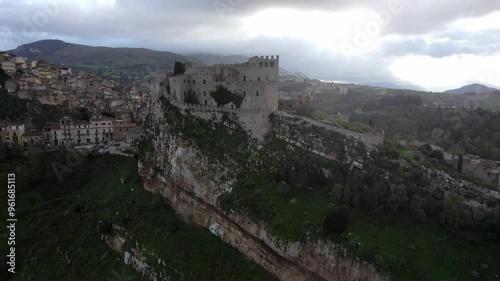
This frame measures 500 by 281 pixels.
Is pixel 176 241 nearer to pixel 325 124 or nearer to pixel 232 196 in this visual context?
pixel 232 196

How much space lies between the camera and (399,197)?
23531 millimetres

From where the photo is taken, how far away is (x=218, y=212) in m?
31.5

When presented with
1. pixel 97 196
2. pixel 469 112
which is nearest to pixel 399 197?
pixel 97 196

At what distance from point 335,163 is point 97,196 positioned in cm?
2906

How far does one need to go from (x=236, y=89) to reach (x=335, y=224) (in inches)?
736

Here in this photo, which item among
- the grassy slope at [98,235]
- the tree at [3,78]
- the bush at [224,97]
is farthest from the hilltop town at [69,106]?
the bush at [224,97]

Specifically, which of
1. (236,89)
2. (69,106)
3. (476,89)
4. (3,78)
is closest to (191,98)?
(236,89)

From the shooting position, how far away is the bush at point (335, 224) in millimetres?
23328

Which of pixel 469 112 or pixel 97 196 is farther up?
pixel 469 112

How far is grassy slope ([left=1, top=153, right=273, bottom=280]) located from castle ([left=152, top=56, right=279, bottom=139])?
10347mm

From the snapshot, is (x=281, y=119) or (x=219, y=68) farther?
(x=219, y=68)

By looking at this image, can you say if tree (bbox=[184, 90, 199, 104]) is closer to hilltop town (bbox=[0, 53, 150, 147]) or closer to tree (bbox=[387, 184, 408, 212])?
tree (bbox=[387, 184, 408, 212])

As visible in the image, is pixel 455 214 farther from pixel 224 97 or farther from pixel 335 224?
pixel 224 97

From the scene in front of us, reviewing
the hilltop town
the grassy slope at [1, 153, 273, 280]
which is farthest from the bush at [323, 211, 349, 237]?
the hilltop town
